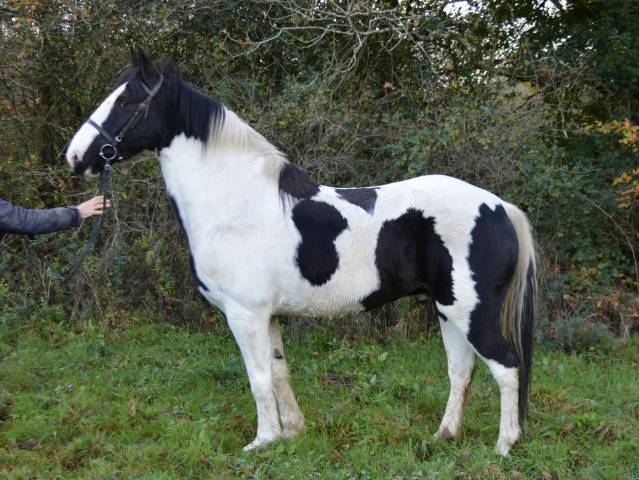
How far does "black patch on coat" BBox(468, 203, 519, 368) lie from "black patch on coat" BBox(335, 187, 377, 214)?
60 cm

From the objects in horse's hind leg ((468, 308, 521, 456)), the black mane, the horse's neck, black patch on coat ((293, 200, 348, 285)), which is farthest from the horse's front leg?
horse's hind leg ((468, 308, 521, 456))

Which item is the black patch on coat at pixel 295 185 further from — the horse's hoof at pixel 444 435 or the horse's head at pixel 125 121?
the horse's hoof at pixel 444 435

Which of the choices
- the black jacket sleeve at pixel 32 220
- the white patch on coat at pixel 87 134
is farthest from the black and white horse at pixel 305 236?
the black jacket sleeve at pixel 32 220

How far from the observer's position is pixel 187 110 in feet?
11.1

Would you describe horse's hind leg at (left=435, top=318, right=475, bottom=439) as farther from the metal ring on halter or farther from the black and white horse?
the metal ring on halter

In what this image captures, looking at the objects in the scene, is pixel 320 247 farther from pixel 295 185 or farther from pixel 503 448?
pixel 503 448

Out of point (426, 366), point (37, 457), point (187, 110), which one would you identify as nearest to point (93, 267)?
point (37, 457)

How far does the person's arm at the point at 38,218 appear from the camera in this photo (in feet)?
10.8

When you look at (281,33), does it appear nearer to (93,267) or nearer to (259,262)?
(93,267)

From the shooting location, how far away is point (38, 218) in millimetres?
3332

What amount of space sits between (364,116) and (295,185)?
2699mm

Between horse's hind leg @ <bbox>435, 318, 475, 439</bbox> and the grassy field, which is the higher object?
horse's hind leg @ <bbox>435, 318, 475, 439</bbox>

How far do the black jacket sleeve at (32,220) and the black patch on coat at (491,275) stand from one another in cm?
234

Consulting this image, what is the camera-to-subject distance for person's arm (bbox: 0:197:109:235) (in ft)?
10.8
